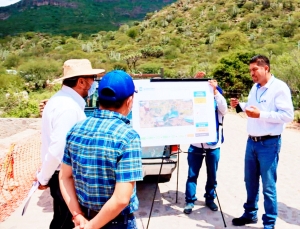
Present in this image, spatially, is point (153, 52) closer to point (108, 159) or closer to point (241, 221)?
point (241, 221)

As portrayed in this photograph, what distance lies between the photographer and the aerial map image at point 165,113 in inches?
144

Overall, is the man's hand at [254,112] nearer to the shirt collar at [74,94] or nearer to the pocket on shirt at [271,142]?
the pocket on shirt at [271,142]

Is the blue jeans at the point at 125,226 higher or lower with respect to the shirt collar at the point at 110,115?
lower

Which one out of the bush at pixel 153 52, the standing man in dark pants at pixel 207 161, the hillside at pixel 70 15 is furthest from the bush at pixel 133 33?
the standing man in dark pants at pixel 207 161

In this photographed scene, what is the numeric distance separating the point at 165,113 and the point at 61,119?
160cm

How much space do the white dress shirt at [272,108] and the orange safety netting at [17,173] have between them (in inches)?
137

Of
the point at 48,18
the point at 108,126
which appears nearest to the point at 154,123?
the point at 108,126

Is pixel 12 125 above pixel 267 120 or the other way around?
the other way around

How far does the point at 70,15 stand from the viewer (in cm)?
10775

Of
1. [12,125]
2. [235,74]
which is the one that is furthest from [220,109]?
[235,74]

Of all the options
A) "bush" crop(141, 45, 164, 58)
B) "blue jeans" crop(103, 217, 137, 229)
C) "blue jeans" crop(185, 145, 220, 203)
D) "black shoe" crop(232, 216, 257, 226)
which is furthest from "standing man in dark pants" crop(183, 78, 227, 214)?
"bush" crop(141, 45, 164, 58)

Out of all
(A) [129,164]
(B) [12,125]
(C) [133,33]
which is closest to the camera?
(A) [129,164]

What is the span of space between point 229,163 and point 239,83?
41.6 ft

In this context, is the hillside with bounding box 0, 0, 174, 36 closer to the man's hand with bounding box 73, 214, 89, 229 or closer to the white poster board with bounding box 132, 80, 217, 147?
the white poster board with bounding box 132, 80, 217, 147
